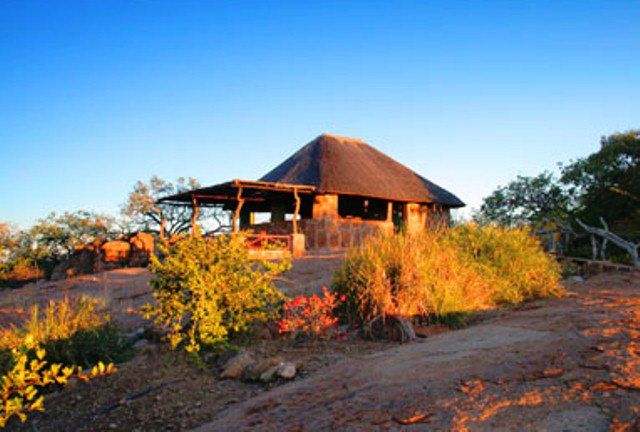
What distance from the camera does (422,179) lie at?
2258 cm

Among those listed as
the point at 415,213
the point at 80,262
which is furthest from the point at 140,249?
the point at 415,213

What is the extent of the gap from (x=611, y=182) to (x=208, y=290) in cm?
1875

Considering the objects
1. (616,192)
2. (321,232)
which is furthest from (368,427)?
(616,192)

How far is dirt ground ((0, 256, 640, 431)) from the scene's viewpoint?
2.11 metres

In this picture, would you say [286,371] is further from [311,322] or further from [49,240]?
[49,240]

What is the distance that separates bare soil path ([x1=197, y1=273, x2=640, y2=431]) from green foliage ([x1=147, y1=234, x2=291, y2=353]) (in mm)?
1543

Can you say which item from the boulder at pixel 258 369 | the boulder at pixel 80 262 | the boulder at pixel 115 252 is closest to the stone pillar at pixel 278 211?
the boulder at pixel 115 252

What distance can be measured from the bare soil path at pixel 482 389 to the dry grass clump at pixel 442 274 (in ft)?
6.03

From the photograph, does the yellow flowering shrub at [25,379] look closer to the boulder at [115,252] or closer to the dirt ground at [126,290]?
the dirt ground at [126,290]

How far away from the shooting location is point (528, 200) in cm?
2278

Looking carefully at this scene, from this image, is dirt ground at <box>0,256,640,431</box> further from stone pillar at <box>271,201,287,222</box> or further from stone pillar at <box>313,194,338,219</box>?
stone pillar at <box>271,201,287,222</box>

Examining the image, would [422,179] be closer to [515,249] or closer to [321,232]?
[321,232]

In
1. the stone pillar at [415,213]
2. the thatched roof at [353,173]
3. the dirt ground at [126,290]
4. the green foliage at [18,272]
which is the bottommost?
the green foliage at [18,272]

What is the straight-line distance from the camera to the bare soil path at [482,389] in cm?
204
